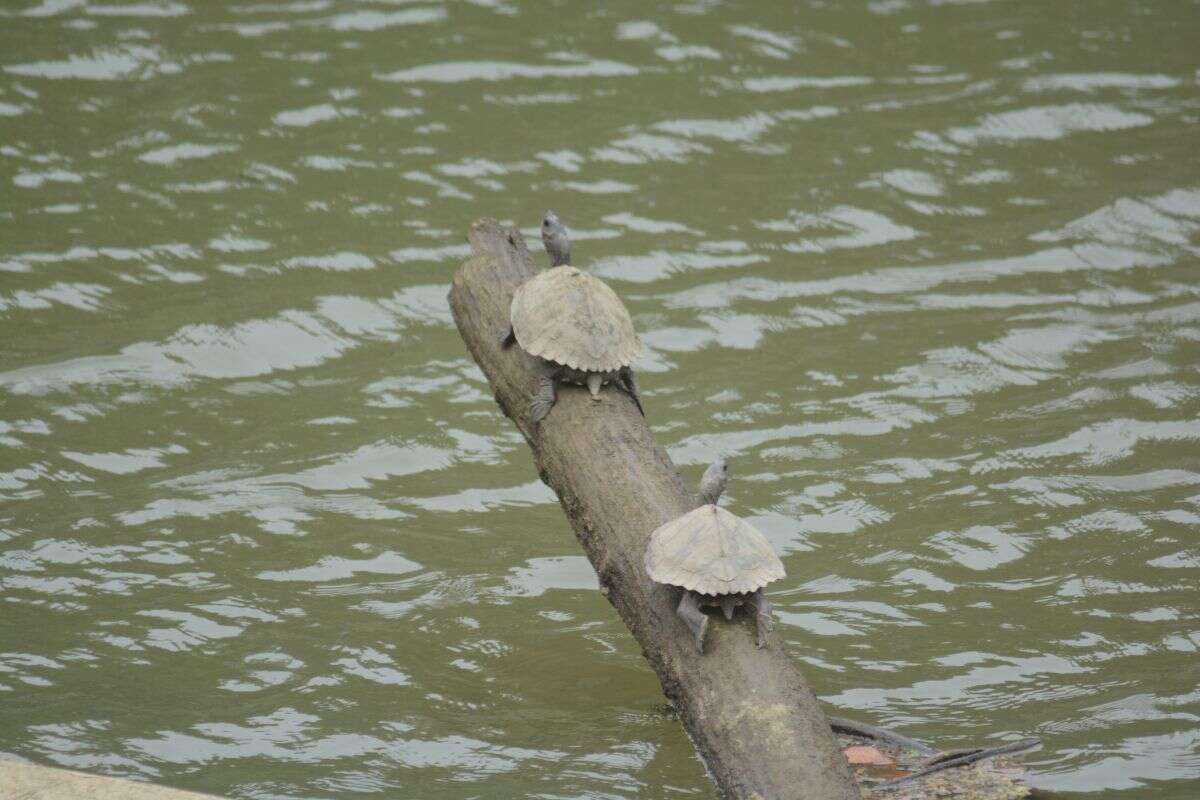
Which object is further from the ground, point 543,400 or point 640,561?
point 543,400

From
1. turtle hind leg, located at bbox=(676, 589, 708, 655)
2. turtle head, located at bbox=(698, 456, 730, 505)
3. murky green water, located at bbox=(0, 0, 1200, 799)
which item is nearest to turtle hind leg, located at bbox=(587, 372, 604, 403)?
turtle head, located at bbox=(698, 456, 730, 505)

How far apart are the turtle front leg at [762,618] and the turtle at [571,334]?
39.4 inches

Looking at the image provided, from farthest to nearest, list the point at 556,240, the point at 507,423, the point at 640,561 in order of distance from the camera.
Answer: the point at 507,423, the point at 556,240, the point at 640,561

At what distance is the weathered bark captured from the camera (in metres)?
4.45

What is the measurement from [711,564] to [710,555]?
3 cm

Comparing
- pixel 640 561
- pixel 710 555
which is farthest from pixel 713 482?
pixel 710 555

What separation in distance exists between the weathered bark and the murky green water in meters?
0.83

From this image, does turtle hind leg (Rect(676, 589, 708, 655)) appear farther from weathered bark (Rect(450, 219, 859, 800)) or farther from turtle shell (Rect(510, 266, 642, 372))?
turtle shell (Rect(510, 266, 642, 372))

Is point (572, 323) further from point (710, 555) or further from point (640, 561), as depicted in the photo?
point (710, 555)

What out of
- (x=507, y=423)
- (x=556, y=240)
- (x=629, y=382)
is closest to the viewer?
(x=629, y=382)

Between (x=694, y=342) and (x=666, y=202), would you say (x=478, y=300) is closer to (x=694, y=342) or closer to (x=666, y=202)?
(x=694, y=342)

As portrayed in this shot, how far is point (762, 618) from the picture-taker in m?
4.74

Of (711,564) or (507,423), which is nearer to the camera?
(711,564)

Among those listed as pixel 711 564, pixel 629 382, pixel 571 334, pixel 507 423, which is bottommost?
pixel 507 423
